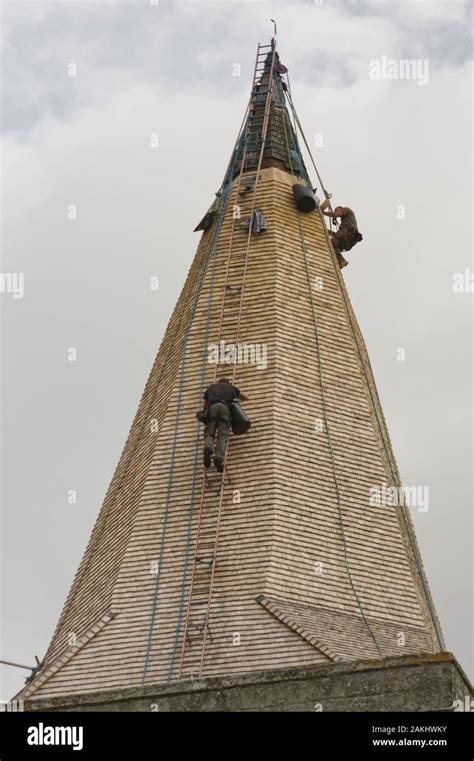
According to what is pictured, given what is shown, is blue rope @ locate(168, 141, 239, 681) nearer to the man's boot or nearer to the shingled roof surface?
the shingled roof surface

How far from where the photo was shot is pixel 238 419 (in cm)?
3850

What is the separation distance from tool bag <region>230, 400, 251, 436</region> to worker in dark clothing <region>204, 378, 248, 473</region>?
9 centimetres

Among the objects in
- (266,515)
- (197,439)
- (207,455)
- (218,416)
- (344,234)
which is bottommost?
(266,515)

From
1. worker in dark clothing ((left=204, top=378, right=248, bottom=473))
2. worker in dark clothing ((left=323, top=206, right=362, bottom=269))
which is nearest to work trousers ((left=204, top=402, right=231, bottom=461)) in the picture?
worker in dark clothing ((left=204, top=378, right=248, bottom=473))

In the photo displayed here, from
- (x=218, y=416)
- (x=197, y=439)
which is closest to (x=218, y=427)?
(x=218, y=416)

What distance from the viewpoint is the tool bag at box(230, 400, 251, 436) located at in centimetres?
3835

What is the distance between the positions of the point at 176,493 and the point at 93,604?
248 centimetres

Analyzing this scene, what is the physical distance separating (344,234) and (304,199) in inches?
48.1

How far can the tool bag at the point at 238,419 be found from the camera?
38.4 metres

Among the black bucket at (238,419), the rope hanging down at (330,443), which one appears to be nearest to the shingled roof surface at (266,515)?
the rope hanging down at (330,443)

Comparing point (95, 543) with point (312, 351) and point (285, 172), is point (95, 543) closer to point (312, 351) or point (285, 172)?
point (312, 351)

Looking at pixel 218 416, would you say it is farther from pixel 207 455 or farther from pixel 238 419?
pixel 207 455

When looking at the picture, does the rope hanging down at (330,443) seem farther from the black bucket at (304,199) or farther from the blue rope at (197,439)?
the blue rope at (197,439)
